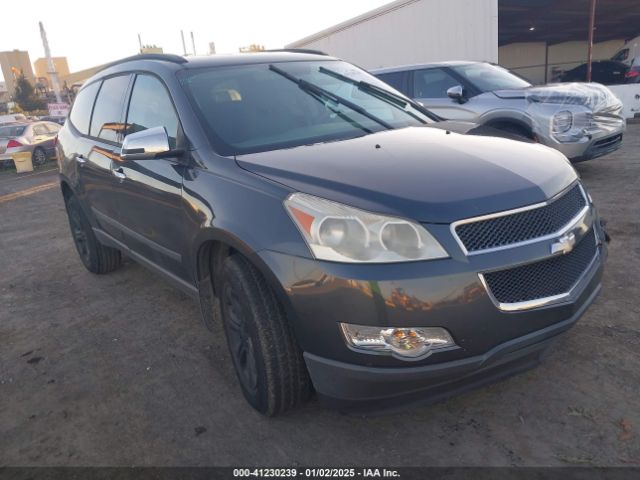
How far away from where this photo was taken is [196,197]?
2.64 m

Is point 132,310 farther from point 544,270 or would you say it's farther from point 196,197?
point 544,270

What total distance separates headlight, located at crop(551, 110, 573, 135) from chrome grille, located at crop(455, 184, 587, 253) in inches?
167

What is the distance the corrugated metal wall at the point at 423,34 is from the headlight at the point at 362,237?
11.8 meters

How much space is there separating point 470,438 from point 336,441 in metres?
0.60

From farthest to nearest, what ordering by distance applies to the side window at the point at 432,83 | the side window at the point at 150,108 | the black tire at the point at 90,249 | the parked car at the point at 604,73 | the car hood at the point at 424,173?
the parked car at the point at 604,73 < the side window at the point at 432,83 < the black tire at the point at 90,249 < the side window at the point at 150,108 < the car hood at the point at 424,173

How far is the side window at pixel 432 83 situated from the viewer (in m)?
7.12

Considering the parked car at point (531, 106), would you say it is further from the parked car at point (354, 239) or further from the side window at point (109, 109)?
the side window at point (109, 109)

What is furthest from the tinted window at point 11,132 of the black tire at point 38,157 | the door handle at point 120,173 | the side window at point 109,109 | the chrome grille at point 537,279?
the chrome grille at point 537,279

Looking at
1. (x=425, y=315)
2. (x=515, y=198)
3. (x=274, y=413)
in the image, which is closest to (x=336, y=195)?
(x=425, y=315)

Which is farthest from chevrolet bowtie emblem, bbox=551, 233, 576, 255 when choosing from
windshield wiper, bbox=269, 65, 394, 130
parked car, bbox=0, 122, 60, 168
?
parked car, bbox=0, 122, 60, 168

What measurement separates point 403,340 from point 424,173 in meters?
0.74

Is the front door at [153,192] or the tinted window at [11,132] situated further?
the tinted window at [11,132]

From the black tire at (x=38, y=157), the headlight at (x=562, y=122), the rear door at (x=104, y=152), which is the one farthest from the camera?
the black tire at (x=38, y=157)

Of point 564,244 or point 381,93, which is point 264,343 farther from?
point 381,93
